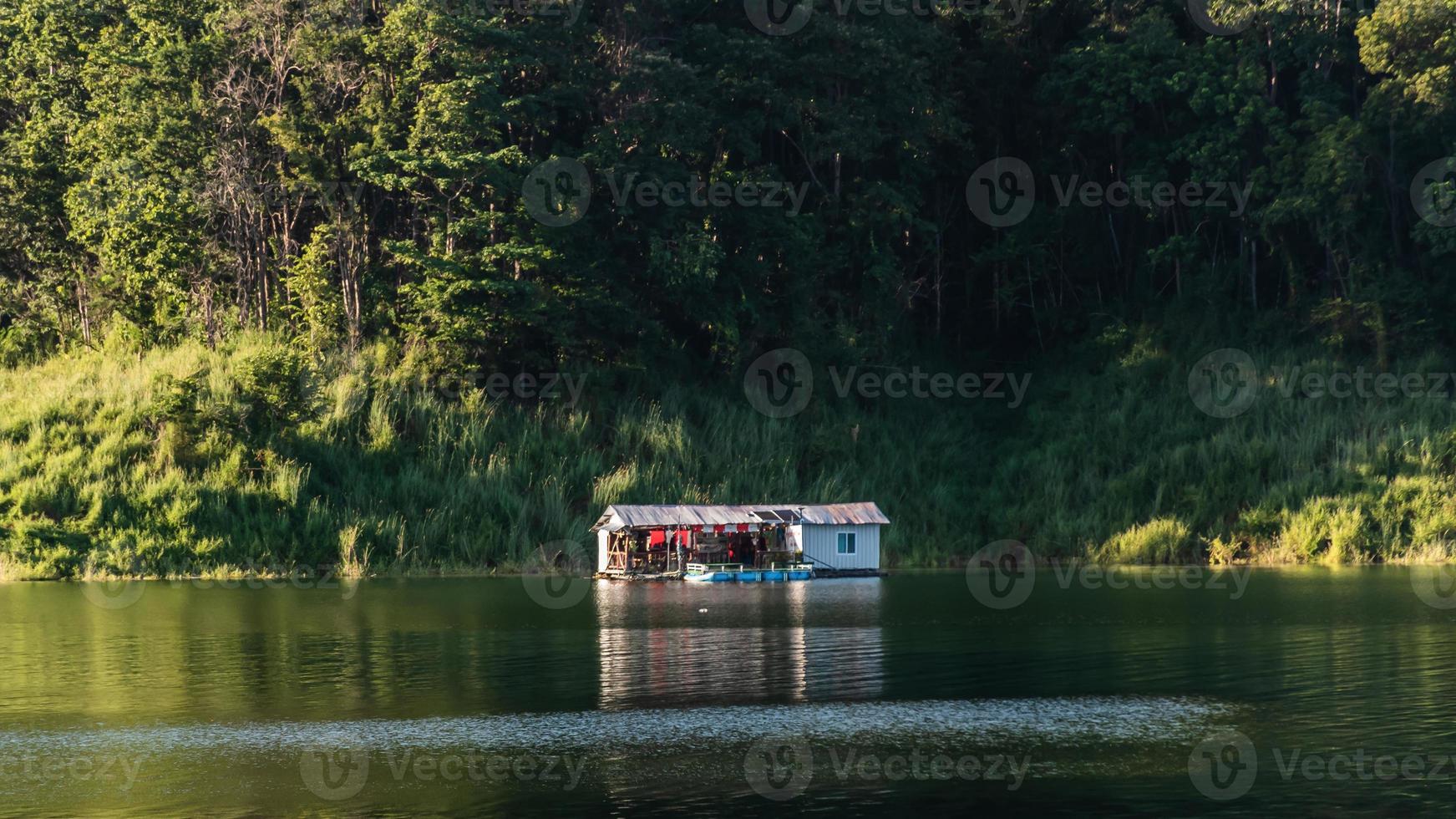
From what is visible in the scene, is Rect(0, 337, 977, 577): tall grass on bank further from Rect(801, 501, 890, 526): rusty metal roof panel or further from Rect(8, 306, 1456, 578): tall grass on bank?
Rect(801, 501, 890, 526): rusty metal roof panel

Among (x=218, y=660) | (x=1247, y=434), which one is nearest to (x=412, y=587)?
(x=218, y=660)

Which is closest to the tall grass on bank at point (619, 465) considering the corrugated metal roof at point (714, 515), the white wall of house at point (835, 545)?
the corrugated metal roof at point (714, 515)

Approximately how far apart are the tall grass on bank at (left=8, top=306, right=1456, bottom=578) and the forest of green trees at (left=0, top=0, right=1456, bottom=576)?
190 millimetres

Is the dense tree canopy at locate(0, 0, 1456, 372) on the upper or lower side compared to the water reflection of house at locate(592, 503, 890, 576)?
upper

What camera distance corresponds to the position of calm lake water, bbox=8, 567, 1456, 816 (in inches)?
894

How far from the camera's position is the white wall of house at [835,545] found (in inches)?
2399

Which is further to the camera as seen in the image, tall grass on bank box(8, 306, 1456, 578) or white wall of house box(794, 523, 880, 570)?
white wall of house box(794, 523, 880, 570)

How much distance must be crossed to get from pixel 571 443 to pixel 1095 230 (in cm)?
2979

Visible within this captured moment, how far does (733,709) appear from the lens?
1141 inches

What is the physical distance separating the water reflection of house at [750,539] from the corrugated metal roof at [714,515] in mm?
31

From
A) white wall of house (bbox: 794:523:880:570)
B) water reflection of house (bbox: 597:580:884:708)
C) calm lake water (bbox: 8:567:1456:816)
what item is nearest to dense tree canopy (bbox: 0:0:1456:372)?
white wall of house (bbox: 794:523:880:570)

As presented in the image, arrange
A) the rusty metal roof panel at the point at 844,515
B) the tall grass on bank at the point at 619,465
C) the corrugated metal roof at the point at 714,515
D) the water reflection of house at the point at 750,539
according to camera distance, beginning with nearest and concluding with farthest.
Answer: the corrugated metal roof at the point at 714,515
the tall grass on bank at the point at 619,465
the water reflection of house at the point at 750,539
the rusty metal roof panel at the point at 844,515

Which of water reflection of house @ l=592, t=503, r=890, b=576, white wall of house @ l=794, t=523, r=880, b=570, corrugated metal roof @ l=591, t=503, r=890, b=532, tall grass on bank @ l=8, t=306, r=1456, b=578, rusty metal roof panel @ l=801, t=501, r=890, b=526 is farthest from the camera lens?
white wall of house @ l=794, t=523, r=880, b=570

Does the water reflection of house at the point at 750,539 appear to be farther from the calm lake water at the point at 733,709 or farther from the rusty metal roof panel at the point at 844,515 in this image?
the calm lake water at the point at 733,709
